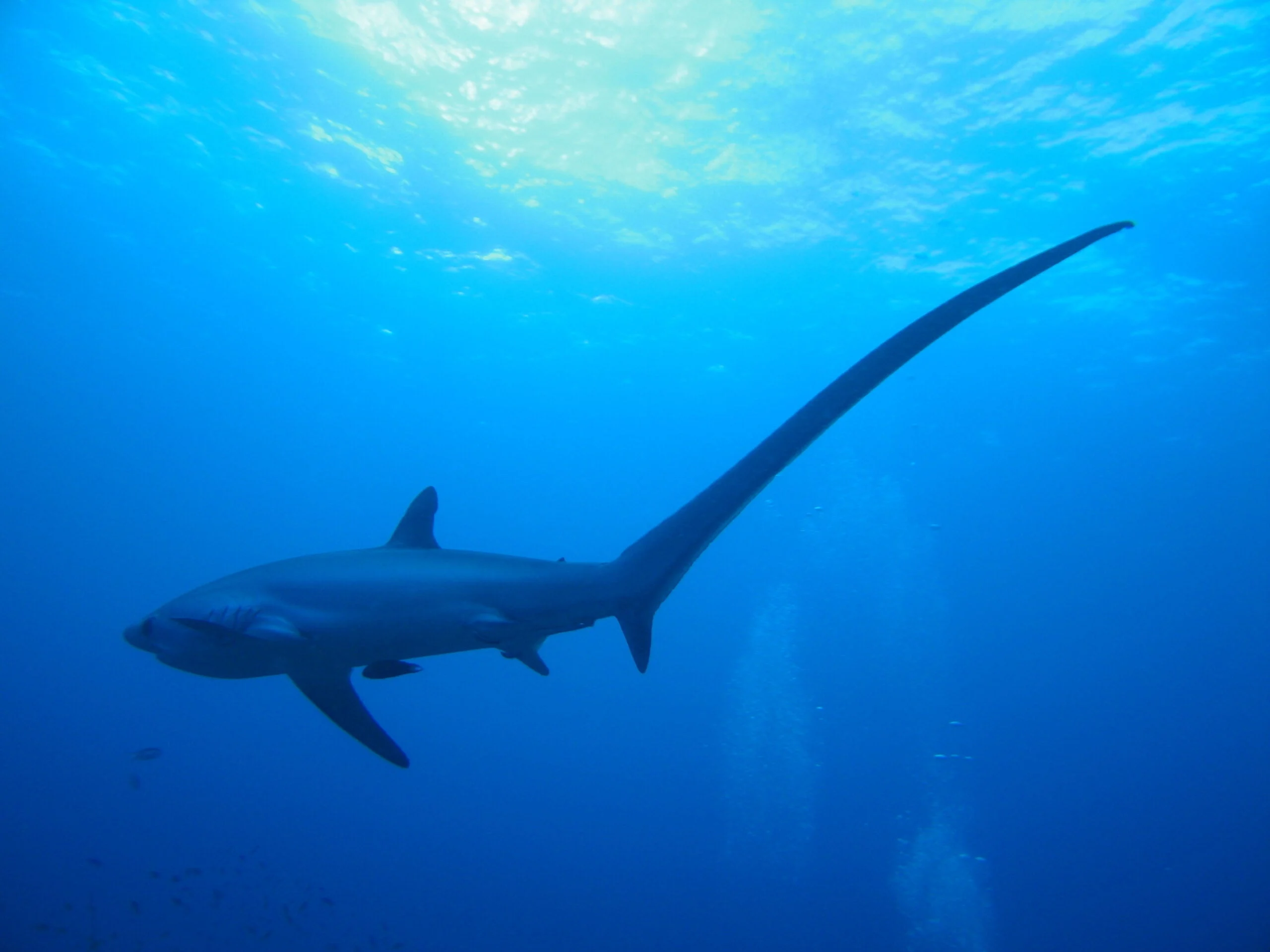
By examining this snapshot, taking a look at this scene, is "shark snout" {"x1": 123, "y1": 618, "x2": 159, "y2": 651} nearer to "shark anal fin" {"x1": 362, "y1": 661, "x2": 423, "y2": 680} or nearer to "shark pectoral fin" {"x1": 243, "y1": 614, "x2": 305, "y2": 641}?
"shark pectoral fin" {"x1": 243, "y1": 614, "x2": 305, "y2": 641}

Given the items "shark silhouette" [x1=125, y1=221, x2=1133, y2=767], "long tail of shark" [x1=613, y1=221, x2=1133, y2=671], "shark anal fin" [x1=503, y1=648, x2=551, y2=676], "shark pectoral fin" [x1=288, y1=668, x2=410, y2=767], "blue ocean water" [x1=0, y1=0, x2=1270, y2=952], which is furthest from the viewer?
"blue ocean water" [x1=0, y1=0, x2=1270, y2=952]

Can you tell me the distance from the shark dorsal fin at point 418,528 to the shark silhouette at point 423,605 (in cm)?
27

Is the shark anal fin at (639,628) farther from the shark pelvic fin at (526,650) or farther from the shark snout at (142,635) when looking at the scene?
the shark snout at (142,635)

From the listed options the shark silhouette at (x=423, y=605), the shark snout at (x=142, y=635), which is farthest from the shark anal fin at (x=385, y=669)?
the shark snout at (x=142, y=635)

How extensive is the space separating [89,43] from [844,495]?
3930 centimetres

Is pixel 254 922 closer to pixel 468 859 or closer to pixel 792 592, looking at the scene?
pixel 468 859

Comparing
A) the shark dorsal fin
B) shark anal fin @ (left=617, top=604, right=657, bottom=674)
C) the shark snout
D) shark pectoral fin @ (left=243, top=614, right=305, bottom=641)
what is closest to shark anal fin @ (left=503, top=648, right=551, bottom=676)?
shark anal fin @ (left=617, top=604, right=657, bottom=674)

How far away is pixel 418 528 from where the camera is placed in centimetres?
376

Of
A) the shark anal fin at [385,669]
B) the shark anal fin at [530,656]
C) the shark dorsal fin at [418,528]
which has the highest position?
the shark dorsal fin at [418,528]

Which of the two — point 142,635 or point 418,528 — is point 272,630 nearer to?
point 142,635

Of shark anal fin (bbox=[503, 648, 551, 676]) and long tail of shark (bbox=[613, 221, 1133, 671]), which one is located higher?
long tail of shark (bbox=[613, 221, 1133, 671])

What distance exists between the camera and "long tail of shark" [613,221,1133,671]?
2656 millimetres

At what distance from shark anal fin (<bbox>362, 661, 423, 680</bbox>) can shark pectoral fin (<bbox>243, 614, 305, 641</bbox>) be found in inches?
13.6

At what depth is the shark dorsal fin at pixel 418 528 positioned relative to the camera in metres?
3.73
